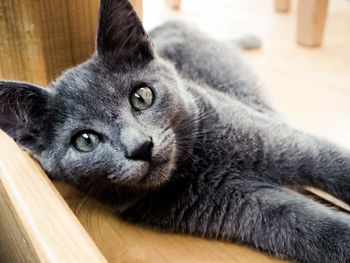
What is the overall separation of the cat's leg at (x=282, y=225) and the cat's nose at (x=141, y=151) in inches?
7.8

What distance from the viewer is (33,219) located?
68 cm

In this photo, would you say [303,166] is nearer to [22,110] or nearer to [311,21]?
[22,110]

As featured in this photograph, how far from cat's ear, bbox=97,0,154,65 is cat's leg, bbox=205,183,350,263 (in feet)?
1.13

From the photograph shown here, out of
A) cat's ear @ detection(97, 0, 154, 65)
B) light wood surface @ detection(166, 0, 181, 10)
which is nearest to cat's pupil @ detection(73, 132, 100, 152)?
cat's ear @ detection(97, 0, 154, 65)

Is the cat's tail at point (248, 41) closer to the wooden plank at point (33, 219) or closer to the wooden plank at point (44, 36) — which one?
the wooden plank at point (44, 36)

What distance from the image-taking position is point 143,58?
3.21 feet

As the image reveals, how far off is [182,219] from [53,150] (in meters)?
0.28

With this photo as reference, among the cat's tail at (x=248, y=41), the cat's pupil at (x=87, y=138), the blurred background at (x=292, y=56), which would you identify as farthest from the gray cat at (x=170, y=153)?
the cat's tail at (x=248, y=41)

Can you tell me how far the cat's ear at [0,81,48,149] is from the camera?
83 centimetres

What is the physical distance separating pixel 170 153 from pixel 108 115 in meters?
0.13

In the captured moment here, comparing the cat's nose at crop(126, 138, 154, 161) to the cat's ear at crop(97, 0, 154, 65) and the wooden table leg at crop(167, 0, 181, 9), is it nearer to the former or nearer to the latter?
the cat's ear at crop(97, 0, 154, 65)

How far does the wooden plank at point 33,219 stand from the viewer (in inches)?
24.6

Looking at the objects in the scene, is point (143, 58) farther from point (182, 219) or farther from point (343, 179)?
point (343, 179)

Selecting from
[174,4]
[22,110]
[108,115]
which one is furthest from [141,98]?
[174,4]
